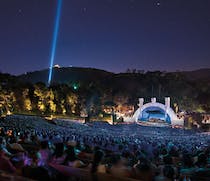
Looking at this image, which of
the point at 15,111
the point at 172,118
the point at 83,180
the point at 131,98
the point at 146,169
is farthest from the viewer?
the point at 131,98

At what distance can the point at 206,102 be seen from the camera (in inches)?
3654

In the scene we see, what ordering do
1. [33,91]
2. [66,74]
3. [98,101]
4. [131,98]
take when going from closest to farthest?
[33,91]
[98,101]
[131,98]
[66,74]

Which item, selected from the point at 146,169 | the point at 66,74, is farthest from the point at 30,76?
the point at 146,169

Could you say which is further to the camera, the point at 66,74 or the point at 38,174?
the point at 66,74

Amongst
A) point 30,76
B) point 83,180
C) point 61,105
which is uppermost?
point 30,76

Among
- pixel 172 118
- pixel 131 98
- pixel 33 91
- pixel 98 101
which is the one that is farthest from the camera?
pixel 131 98

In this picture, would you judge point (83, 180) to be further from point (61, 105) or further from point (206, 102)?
point (206, 102)

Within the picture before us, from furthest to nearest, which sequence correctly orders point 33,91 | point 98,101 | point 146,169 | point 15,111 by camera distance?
point 98,101, point 33,91, point 15,111, point 146,169

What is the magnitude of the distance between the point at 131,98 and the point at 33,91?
3444 centimetres

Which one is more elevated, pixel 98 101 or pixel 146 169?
pixel 98 101

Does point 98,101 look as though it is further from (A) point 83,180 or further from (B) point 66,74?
(B) point 66,74

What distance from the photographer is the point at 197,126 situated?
69688 millimetres

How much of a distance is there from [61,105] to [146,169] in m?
57.4

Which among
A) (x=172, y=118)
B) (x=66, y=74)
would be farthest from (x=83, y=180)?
(x=66, y=74)
